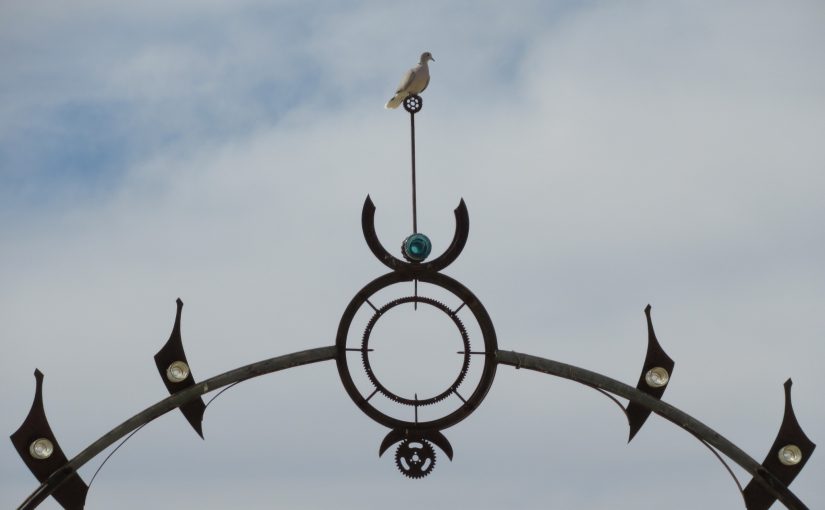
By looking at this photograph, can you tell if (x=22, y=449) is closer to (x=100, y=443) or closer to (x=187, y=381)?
(x=100, y=443)

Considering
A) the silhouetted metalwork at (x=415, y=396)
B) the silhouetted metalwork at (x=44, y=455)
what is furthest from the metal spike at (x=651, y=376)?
the silhouetted metalwork at (x=44, y=455)

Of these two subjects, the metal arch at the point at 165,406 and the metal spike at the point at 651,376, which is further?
the metal spike at the point at 651,376

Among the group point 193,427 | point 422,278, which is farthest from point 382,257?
point 193,427

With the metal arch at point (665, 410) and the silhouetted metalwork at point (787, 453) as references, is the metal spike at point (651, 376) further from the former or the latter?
the silhouetted metalwork at point (787, 453)

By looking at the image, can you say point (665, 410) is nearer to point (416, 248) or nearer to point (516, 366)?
point (516, 366)

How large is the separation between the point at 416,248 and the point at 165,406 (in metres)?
3.15

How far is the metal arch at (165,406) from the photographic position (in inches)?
597

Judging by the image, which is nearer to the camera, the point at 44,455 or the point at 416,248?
the point at 44,455

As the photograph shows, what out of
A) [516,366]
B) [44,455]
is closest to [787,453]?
[516,366]

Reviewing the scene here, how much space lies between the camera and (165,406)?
15.3m

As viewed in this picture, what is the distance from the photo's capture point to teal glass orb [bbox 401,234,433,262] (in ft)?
51.1

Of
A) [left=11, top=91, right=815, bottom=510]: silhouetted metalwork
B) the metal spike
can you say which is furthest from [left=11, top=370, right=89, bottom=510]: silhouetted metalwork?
the metal spike

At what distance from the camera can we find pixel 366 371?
15.4 m

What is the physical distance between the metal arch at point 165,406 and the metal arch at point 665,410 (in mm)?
2328
